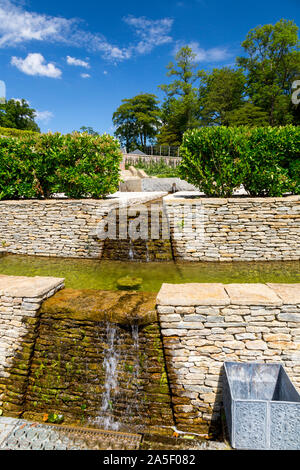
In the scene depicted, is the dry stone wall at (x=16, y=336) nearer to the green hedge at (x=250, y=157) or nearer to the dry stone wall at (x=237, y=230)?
the dry stone wall at (x=237, y=230)

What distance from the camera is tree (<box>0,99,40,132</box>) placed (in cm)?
4865

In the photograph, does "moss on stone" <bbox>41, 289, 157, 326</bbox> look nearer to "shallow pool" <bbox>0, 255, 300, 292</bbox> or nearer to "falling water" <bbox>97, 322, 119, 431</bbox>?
"falling water" <bbox>97, 322, 119, 431</bbox>

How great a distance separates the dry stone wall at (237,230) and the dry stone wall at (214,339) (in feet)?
13.2

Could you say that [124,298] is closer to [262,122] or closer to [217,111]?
[262,122]

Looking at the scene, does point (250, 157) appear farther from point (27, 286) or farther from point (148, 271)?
point (27, 286)

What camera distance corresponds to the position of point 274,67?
32531 millimetres

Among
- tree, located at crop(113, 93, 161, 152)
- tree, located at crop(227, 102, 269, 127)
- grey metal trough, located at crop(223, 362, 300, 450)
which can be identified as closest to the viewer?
grey metal trough, located at crop(223, 362, 300, 450)

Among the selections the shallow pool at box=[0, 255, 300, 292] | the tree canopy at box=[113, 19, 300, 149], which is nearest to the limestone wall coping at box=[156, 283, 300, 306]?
the shallow pool at box=[0, 255, 300, 292]

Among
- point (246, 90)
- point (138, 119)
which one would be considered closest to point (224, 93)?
point (246, 90)

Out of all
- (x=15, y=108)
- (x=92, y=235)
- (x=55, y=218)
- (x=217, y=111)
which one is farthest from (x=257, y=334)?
Answer: (x=15, y=108)

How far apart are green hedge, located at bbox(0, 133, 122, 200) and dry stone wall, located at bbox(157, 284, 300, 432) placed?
6780mm

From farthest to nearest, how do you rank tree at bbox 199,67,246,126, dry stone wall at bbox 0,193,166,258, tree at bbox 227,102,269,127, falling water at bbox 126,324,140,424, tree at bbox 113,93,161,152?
1. tree at bbox 113,93,161,152
2. tree at bbox 199,67,246,126
3. tree at bbox 227,102,269,127
4. dry stone wall at bbox 0,193,166,258
5. falling water at bbox 126,324,140,424

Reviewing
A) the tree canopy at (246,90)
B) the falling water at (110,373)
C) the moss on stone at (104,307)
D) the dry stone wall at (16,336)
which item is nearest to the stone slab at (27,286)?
the dry stone wall at (16,336)

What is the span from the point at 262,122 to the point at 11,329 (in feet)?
108
